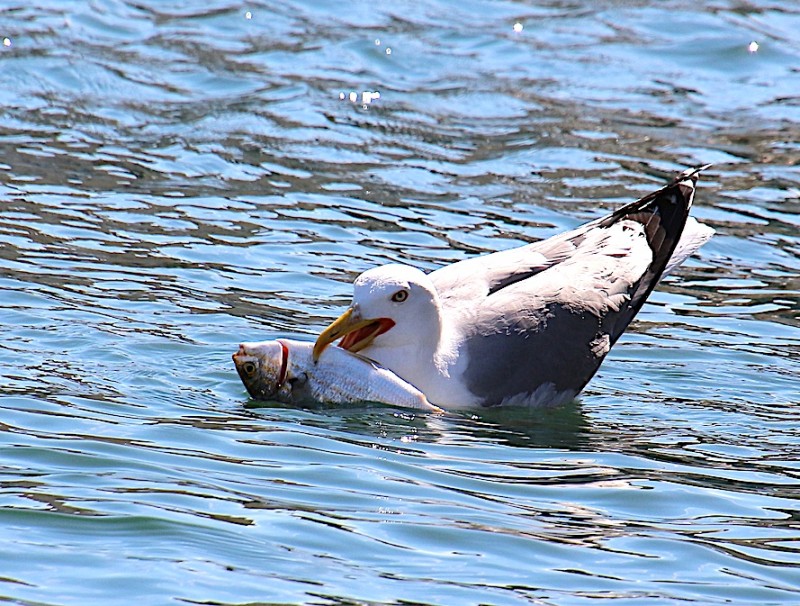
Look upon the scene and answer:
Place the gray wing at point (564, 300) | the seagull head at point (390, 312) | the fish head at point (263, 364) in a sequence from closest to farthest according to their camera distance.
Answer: the fish head at point (263, 364) → the seagull head at point (390, 312) → the gray wing at point (564, 300)

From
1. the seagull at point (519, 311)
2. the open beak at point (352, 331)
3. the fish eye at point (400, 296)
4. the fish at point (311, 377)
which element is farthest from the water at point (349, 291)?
the fish eye at point (400, 296)

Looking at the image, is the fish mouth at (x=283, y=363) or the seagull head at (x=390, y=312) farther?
the seagull head at (x=390, y=312)

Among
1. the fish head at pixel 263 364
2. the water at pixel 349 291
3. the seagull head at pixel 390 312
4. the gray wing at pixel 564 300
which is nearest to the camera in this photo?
the water at pixel 349 291

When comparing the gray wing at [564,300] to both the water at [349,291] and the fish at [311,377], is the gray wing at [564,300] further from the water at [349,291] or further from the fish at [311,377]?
the fish at [311,377]

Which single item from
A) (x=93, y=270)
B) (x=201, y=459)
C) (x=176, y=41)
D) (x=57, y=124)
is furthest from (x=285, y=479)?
(x=176, y=41)

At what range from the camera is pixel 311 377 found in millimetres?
8039

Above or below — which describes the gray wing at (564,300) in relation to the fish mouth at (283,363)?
above

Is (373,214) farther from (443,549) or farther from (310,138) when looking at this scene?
(443,549)

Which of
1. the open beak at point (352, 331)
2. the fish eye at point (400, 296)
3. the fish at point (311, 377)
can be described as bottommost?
the fish at point (311, 377)

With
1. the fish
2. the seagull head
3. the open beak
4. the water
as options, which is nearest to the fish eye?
the seagull head

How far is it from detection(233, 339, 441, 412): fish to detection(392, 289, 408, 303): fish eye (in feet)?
1.31

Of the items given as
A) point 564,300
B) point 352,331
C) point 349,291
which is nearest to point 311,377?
point 352,331

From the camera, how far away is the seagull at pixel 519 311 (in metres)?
8.27

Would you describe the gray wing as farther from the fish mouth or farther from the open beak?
the fish mouth
